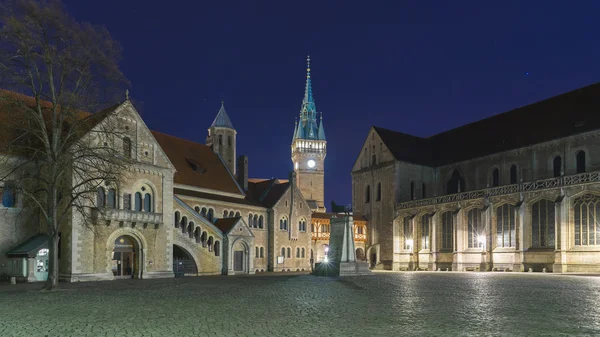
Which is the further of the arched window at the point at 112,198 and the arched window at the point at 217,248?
the arched window at the point at 217,248

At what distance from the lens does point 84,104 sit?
26516 mm

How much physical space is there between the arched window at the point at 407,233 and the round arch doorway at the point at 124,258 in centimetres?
3426

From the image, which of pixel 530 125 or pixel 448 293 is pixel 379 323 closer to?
pixel 448 293

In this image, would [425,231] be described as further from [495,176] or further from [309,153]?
[309,153]

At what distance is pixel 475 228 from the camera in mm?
54719

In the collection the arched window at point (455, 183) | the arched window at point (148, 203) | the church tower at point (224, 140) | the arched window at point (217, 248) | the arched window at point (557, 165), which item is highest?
the church tower at point (224, 140)

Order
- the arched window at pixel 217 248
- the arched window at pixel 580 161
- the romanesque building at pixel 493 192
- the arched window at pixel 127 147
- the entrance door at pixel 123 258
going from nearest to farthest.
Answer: the entrance door at pixel 123 258, the arched window at pixel 127 147, the romanesque building at pixel 493 192, the arched window at pixel 217 248, the arched window at pixel 580 161

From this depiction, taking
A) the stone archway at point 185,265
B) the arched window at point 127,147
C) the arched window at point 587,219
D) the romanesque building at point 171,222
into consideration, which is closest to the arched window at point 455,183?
the romanesque building at point 171,222

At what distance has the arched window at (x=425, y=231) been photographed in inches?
2375

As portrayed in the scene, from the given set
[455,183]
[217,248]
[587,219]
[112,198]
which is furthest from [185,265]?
[455,183]

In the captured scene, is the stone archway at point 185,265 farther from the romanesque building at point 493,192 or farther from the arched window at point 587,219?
the arched window at point 587,219

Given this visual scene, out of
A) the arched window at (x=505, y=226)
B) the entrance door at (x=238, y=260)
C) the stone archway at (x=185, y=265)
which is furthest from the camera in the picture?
the arched window at (x=505, y=226)

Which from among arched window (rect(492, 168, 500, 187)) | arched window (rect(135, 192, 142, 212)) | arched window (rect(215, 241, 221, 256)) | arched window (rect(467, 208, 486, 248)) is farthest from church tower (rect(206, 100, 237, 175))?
arched window (rect(492, 168, 500, 187))

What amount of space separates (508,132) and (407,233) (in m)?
16.2
